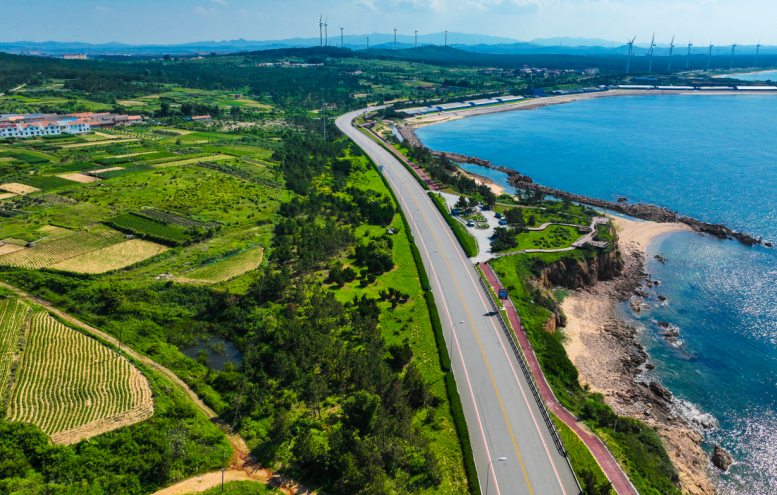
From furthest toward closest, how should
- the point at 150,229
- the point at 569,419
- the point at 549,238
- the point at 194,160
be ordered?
the point at 194,160 < the point at 549,238 < the point at 150,229 < the point at 569,419

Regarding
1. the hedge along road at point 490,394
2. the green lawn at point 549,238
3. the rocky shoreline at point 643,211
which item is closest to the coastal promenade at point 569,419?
the hedge along road at point 490,394

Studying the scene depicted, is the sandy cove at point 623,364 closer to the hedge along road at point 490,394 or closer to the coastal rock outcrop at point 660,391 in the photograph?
the coastal rock outcrop at point 660,391

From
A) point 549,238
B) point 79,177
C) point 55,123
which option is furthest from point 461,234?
point 55,123

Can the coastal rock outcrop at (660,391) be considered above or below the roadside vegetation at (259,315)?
below

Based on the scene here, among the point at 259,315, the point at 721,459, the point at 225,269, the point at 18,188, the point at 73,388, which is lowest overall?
the point at 721,459

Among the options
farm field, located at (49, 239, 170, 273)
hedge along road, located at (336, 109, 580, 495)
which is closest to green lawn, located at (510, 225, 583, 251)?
hedge along road, located at (336, 109, 580, 495)

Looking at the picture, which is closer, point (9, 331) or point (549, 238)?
point (9, 331)

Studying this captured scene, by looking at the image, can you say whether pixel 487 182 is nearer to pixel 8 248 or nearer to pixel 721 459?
pixel 721 459

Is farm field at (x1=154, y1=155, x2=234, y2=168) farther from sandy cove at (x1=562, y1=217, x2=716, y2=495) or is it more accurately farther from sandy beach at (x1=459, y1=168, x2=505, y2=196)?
sandy cove at (x1=562, y1=217, x2=716, y2=495)
